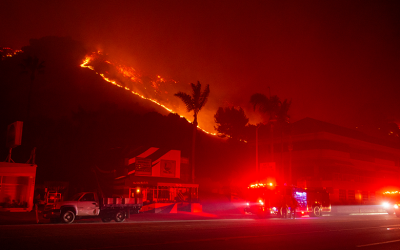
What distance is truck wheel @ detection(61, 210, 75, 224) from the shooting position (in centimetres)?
2018

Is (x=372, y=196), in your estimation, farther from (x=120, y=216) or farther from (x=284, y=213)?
(x=120, y=216)

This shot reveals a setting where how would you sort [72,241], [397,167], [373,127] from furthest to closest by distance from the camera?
[373,127], [397,167], [72,241]

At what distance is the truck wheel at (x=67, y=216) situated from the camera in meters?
20.2

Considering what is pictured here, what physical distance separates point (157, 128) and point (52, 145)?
25.2 metres

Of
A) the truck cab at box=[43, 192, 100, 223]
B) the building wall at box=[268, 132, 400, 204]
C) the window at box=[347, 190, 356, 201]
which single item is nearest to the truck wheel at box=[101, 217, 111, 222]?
the truck cab at box=[43, 192, 100, 223]

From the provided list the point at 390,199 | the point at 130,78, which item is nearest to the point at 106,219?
the point at 390,199

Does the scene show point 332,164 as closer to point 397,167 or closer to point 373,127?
point 397,167

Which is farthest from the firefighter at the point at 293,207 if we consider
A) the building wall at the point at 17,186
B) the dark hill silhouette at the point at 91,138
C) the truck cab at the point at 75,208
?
the building wall at the point at 17,186

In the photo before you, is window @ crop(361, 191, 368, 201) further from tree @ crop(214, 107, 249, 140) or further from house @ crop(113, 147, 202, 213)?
house @ crop(113, 147, 202, 213)

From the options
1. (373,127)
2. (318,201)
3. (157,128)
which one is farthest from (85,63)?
(318,201)

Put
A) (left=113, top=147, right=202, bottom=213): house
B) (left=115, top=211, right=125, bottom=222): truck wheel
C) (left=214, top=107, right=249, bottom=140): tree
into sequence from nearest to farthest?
(left=115, top=211, right=125, bottom=222): truck wheel < (left=113, top=147, right=202, bottom=213): house < (left=214, top=107, right=249, bottom=140): tree

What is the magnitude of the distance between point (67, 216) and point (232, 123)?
2024 inches

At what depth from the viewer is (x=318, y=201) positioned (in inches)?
1264

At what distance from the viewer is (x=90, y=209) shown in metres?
21.0
